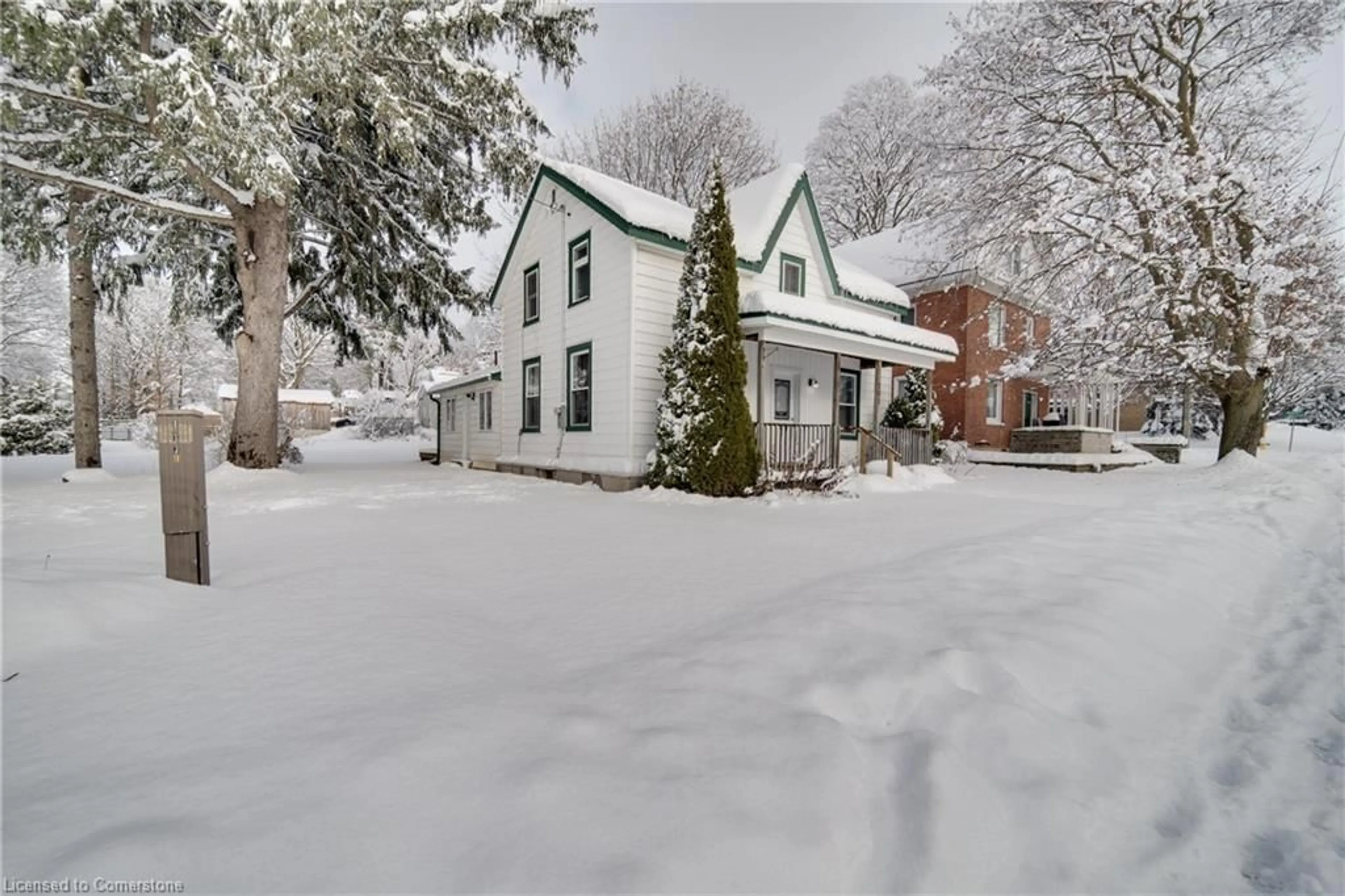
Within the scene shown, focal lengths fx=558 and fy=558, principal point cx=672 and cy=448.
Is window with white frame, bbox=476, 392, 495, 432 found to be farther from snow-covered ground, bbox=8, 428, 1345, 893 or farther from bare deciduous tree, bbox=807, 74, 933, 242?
bare deciduous tree, bbox=807, 74, 933, 242

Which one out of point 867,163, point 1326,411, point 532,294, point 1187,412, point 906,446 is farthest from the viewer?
point 1326,411

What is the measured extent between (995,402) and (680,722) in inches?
735

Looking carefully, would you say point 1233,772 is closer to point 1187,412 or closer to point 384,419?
point 1187,412

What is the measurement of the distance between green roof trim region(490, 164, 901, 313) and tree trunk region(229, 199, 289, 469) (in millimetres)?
4632

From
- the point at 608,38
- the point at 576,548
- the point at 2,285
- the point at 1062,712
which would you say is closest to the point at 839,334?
the point at 576,548

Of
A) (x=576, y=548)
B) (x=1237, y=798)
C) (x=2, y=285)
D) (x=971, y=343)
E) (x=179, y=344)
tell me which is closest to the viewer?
(x=1237, y=798)

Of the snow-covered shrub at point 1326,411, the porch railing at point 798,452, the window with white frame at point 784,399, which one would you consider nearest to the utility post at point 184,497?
the porch railing at point 798,452

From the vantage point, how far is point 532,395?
1275cm

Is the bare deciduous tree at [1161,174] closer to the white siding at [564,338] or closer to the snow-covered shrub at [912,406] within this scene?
the snow-covered shrub at [912,406]

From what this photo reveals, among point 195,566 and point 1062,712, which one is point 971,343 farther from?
point 195,566

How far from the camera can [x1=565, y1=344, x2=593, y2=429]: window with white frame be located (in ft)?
34.4

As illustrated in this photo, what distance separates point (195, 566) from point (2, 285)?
27.6m

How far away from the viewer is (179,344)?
3167 cm

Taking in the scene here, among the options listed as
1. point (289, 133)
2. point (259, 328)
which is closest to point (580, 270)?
point (289, 133)
